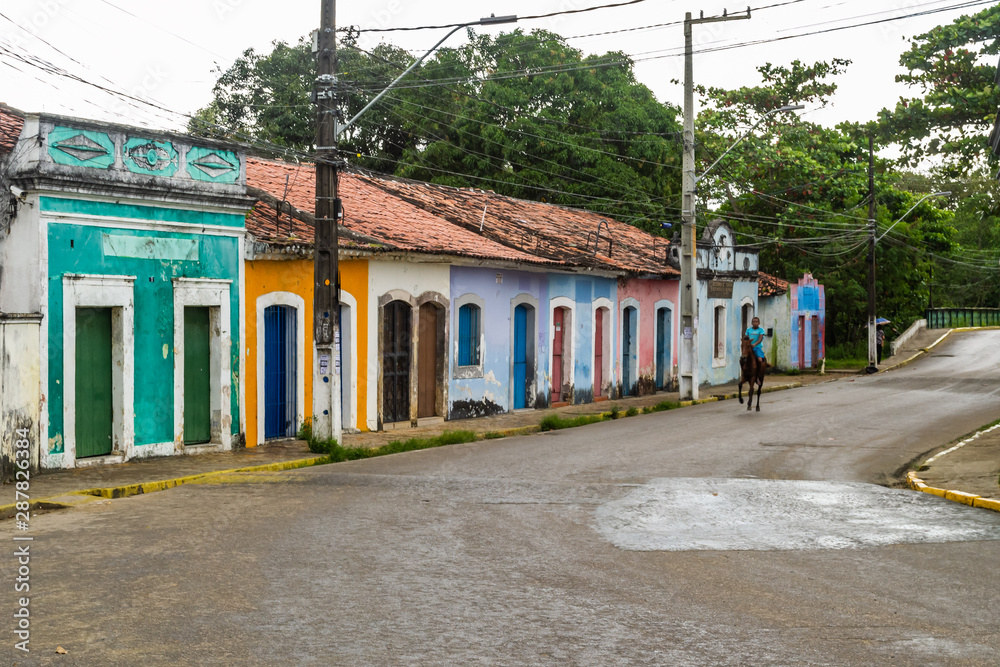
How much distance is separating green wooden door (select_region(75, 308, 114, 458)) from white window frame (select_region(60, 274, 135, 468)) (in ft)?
0.26

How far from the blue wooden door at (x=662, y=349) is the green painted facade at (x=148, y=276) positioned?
16097 millimetres

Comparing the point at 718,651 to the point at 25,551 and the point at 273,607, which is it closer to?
the point at 273,607

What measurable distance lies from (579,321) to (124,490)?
574 inches

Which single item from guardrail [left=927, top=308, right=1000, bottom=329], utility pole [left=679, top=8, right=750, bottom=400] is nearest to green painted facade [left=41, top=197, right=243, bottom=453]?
utility pole [left=679, top=8, right=750, bottom=400]

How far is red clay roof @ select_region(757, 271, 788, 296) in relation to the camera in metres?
36.0

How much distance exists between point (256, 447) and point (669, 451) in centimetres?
617

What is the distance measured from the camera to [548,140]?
35.8m

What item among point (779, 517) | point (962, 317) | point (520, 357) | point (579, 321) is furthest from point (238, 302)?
point (962, 317)

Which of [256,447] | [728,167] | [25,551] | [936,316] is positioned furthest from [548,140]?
[936,316]

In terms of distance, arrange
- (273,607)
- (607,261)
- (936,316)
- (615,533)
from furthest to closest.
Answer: (936,316), (607,261), (615,533), (273,607)

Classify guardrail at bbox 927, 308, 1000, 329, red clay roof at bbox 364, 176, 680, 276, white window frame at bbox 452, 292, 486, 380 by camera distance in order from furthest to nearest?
guardrail at bbox 927, 308, 1000, 329
red clay roof at bbox 364, 176, 680, 276
white window frame at bbox 452, 292, 486, 380

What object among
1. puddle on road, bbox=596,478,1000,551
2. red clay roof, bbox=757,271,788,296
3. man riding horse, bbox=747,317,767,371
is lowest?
puddle on road, bbox=596,478,1000,551

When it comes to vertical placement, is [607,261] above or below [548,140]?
below

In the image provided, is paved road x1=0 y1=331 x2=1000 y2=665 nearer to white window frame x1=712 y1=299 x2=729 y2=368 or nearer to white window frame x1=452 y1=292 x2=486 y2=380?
white window frame x1=452 y1=292 x2=486 y2=380
